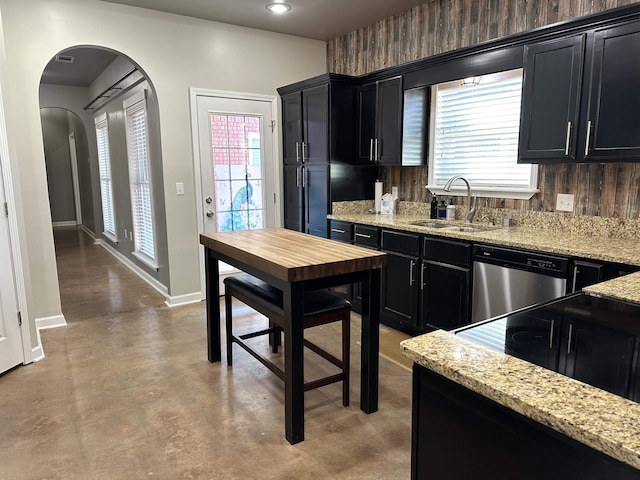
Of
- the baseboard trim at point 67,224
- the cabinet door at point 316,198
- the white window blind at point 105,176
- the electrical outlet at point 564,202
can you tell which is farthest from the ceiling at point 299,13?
the baseboard trim at point 67,224

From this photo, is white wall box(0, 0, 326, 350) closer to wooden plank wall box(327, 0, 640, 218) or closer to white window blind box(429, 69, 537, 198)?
wooden plank wall box(327, 0, 640, 218)

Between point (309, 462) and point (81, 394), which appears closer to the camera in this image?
point (309, 462)

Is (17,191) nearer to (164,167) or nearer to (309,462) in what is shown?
(164,167)

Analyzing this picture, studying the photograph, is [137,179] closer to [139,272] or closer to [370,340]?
[139,272]

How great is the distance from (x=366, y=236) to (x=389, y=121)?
1.06m

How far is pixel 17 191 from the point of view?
2.95 meters

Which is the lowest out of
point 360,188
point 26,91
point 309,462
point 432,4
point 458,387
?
point 309,462

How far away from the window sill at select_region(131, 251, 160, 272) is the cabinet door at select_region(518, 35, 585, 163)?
389cm

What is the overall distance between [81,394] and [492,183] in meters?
3.29

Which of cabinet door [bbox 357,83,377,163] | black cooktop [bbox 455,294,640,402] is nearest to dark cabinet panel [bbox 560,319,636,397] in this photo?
black cooktop [bbox 455,294,640,402]

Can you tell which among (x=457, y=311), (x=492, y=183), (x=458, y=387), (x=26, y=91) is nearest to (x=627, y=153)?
(x=492, y=183)

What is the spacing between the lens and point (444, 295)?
3.20m

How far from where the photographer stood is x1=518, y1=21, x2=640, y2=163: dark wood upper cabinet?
2.37m

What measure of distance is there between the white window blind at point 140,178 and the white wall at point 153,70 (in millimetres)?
642
